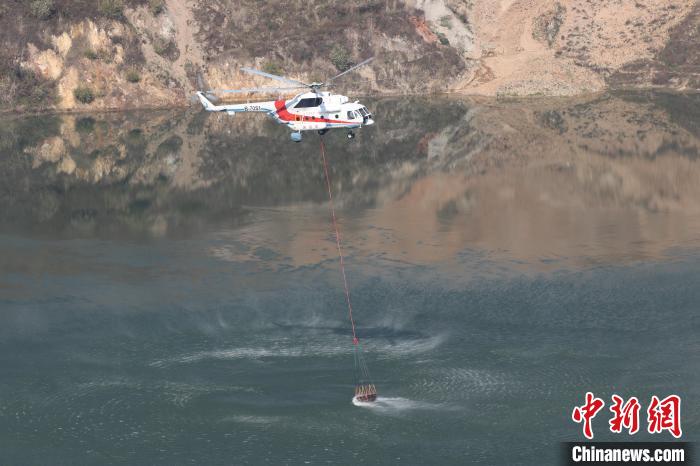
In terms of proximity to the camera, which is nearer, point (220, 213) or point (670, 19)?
point (220, 213)

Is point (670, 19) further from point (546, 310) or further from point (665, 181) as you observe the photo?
point (546, 310)

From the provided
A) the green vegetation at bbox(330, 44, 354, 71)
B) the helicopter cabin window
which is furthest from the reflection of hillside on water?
the green vegetation at bbox(330, 44, 354, 71)

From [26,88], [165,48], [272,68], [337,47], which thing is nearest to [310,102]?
[272,68]

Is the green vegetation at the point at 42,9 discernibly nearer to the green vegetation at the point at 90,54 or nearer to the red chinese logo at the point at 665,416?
the green vegetation at the point at 90,54

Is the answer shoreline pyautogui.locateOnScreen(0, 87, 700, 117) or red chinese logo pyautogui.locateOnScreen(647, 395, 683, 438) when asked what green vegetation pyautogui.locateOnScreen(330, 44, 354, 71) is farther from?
red chinese logo pyautogui.locateOnScreen(647, 395, 683, 438)

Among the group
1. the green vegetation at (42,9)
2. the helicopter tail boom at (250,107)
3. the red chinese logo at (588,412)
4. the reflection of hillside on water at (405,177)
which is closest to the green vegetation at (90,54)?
the green vegetation at (42,9)

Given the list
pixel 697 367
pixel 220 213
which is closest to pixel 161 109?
pixel 220 213
